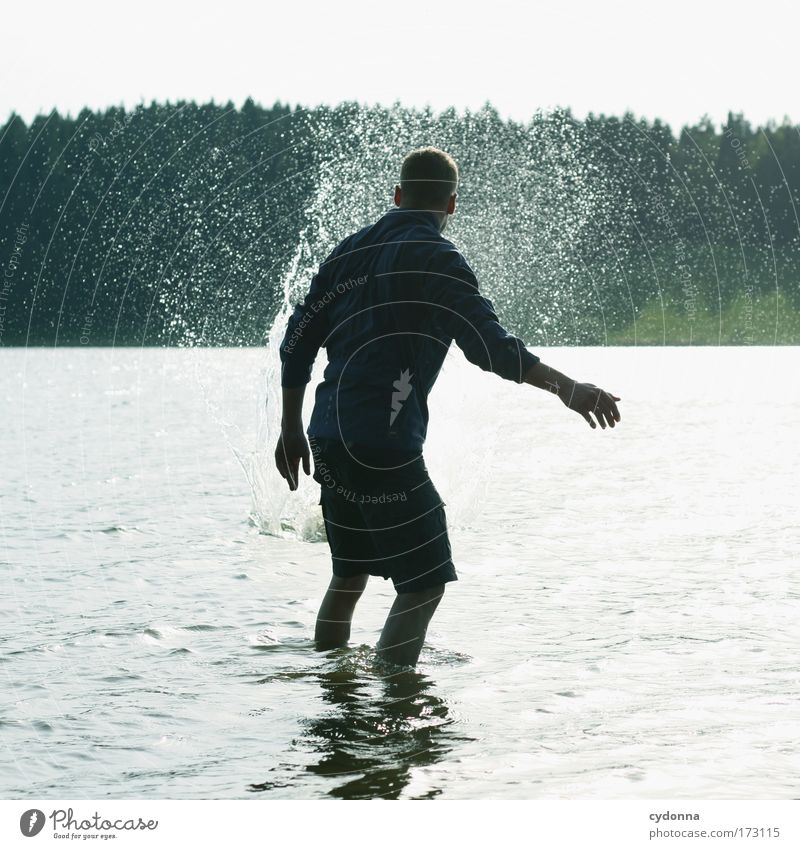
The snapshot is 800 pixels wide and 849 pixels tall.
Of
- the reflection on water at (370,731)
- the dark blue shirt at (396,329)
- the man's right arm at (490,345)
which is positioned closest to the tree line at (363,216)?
the dark blue shirt at (396,329)

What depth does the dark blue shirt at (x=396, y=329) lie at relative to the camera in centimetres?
455

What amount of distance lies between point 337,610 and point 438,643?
2.95ft

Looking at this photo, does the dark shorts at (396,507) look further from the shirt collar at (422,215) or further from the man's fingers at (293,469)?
the shirt collar at (422,215)

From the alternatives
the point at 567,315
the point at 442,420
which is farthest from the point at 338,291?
the point at 567,315

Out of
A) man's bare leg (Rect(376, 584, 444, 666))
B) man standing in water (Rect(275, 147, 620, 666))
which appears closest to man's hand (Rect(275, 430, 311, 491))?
man standing in water (Rect(275, 147, 620, 666))

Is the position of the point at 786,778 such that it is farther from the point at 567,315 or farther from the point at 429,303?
the point at 567,315

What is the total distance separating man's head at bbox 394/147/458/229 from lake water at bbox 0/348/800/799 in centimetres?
211

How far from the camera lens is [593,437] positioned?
20609 mm

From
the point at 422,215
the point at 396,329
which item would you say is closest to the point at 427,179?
the point at 422,215

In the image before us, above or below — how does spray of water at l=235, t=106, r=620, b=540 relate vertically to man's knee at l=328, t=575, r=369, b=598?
above

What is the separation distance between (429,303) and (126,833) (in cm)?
223

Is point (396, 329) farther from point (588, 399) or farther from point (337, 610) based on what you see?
point (337, 610)

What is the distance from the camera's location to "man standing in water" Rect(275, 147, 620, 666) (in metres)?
4.59

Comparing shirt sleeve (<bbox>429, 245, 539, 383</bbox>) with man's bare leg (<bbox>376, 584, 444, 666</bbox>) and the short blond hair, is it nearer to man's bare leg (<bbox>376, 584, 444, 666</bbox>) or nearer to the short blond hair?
the short blond hair
